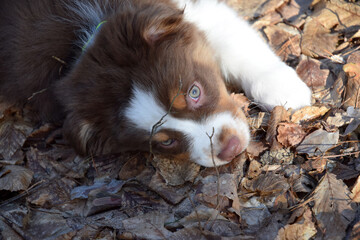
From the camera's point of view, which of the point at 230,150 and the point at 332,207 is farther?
the point at 230,150

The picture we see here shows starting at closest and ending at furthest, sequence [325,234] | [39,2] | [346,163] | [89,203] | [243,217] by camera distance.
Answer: [325,234]
[243,217]
[346,163]
[89,203]
[39,2]

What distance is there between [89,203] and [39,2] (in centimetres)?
183

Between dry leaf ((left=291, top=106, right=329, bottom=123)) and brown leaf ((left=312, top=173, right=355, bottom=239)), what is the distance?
0.55 m

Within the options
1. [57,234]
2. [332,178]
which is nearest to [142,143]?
[57,234]

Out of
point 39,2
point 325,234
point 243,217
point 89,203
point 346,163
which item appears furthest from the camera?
point 39,2

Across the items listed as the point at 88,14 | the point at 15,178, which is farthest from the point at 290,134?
the point at 15,178

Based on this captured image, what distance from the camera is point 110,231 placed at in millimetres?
2457

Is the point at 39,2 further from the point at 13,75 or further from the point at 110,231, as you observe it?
the point at 110,231

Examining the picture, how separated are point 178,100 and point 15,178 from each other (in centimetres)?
158

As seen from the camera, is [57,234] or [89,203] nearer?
[57,234]

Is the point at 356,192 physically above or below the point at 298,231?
above

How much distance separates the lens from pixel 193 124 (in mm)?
2686

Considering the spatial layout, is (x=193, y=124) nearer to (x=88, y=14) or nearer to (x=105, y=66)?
(x=105, y=66)

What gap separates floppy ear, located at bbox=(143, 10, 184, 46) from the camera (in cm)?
274
